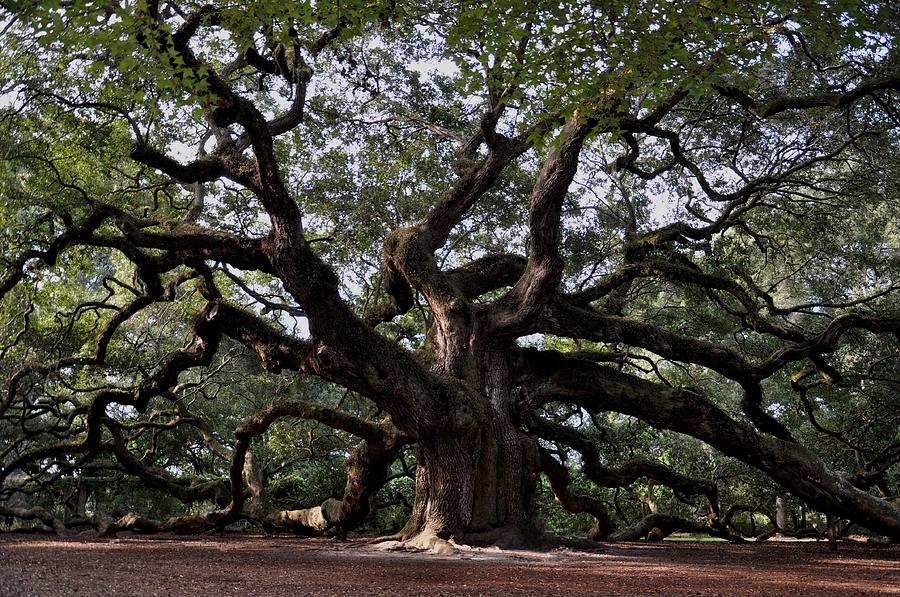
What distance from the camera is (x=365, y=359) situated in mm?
8023

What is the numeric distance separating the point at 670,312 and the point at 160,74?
34.5ft

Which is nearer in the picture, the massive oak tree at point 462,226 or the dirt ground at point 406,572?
the dirt ground at point 406,572

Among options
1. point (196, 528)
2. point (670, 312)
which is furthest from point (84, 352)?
point (670, 312)

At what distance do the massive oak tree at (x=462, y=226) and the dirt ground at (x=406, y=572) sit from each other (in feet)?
3.85

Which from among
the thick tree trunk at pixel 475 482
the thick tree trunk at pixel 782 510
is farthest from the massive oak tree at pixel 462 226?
the thick tree trunk at pixel 782 510

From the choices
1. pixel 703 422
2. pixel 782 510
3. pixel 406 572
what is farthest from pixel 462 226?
pixel 782 510

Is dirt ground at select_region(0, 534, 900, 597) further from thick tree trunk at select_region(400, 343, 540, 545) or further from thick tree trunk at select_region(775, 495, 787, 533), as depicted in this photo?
thick tree trunk at select_region(775, 495, 787, 533)

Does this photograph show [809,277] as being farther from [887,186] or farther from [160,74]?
[160,74]

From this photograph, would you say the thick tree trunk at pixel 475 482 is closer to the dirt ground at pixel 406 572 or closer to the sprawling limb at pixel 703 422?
the dirt ground at pixel 406 572

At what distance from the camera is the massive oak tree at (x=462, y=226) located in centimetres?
638

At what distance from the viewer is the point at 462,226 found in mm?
13664

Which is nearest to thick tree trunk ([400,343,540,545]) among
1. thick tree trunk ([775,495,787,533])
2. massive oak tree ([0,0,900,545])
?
massive oak tree ([0,0,900,545])

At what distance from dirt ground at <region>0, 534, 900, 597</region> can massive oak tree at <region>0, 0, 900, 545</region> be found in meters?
1.17

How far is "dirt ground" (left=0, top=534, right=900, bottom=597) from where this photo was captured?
4668 millimetres
